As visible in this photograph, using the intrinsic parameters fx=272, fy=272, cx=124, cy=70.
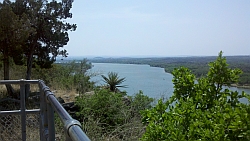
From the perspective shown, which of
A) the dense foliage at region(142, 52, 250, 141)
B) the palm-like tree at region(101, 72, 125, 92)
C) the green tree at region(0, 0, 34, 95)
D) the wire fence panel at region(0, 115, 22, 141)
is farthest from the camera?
the palm-like tree at region(101, 72, 125, 92)

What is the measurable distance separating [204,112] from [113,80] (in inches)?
310

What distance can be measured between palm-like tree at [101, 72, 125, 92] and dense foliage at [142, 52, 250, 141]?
7.39m

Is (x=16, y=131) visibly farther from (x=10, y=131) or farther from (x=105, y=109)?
(x=105, y=109)

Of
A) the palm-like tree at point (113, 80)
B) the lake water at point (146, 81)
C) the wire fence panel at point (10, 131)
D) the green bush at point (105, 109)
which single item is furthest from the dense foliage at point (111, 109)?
the palm-like tree at point (113, 80)

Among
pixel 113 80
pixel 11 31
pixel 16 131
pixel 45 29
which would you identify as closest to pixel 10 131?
pixel 16 131

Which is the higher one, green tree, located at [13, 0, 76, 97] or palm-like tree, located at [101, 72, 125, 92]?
green tree, located at [13, 0, 76, 97]

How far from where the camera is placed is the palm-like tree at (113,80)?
10.1 metres

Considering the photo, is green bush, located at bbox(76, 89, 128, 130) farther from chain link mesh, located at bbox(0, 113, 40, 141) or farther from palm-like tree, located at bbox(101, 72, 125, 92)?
palm-like tree, located at bbox(101, 72, 125, 92)

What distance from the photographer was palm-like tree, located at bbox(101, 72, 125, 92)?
10.1 m

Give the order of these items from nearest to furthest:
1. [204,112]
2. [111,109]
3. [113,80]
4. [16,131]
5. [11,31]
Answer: [204,112]
[16,131]
[111,109]
[11,31]
[113,80]

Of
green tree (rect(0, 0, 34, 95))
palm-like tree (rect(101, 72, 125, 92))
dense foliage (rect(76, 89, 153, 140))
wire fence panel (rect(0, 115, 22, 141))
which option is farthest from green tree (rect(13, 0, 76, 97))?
wire fence panel (rect(0, 115, 22, 141))

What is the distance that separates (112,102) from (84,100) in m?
0.79

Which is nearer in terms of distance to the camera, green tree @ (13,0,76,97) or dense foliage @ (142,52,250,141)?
dense foliage @ (142,52,250,141)

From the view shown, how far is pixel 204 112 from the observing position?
2.35m
